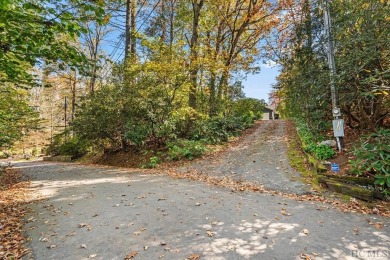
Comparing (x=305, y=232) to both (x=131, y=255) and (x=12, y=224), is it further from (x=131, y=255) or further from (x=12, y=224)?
(x=12, y=224)

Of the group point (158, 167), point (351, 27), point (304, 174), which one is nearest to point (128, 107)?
point (158, 167)

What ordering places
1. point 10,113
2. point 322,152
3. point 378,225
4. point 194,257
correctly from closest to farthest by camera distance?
point 194,257
point 378,225
point 322,152
point 10,113

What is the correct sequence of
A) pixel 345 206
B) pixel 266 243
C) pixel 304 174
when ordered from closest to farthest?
pixel 266 243
pixel 345 206
pixel 304 174

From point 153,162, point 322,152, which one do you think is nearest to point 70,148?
point 153,162

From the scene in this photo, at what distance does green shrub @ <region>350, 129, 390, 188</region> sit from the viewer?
4.68 m

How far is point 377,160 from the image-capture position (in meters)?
4.88

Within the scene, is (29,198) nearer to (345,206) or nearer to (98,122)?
(98,122)

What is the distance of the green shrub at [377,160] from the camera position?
468cm

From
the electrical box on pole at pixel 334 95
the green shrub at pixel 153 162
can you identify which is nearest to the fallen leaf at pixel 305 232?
the electrical box on pole at pixel 334 95

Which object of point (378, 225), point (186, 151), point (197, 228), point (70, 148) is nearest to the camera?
point (378, 225)

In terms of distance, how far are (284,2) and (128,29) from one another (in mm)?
9361

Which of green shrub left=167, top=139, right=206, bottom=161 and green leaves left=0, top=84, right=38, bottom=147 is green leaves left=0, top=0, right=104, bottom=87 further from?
green shrub left=167, top=139, right=206, bottom=161

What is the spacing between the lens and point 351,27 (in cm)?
634

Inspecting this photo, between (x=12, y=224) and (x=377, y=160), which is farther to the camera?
(x=377, y=160)
